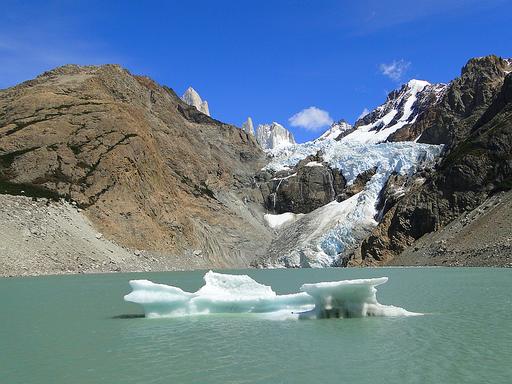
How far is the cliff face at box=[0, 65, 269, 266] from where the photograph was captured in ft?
263

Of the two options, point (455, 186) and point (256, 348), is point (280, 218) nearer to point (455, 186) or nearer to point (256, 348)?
point (455, 186)

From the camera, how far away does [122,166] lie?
3460 inches

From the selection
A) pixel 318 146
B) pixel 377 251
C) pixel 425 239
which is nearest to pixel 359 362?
pixel 425 239

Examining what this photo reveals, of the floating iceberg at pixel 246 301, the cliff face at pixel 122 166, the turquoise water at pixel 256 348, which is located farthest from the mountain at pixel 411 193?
the turquoise water at pixel 256 348

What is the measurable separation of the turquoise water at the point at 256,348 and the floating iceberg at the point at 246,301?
822mm

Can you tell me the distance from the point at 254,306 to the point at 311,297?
264cm

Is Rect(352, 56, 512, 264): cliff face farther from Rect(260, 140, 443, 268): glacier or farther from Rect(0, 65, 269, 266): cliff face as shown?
Rect(0, 65, 269, 266): cliff face

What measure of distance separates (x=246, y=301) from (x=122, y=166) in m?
68.1

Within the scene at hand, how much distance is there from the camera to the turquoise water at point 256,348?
43.0ft

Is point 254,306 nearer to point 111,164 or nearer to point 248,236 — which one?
point 111,164

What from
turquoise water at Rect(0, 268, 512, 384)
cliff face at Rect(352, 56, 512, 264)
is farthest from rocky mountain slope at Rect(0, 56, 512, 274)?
turquoise water at Rect(0, 268, 512, 384)

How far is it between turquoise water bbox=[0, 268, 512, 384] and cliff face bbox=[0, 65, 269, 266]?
185 feet

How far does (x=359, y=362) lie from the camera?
14219 mm

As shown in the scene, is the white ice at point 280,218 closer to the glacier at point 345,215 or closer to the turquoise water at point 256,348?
→ the glacier at point 345,215
